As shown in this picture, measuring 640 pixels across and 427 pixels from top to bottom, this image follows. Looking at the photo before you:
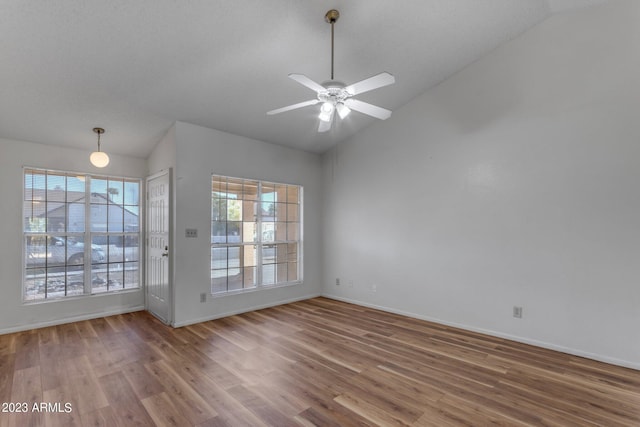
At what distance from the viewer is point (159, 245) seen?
14.6 feet

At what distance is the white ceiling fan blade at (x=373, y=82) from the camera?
2188mm

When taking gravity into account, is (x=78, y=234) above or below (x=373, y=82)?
below

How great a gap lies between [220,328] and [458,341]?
2892 mm

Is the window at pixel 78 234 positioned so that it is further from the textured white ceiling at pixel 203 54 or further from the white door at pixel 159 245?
the textured white ceiling at pixel 203 54

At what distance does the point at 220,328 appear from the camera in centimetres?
399

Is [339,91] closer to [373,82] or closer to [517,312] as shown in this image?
[373,82]

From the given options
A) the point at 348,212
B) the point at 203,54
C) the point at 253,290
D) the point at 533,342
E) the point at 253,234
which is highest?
the point at 203,54

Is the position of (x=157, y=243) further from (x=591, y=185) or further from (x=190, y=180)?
(x=591, y=185)

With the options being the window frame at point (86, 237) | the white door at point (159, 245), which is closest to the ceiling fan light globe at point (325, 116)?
the white door at point (159, 245)

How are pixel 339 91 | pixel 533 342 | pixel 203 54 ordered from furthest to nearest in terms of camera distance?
pixel 533 342 < pixel 203 54 < pixel 339 91

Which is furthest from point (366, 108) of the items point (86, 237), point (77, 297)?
point (77, 297)

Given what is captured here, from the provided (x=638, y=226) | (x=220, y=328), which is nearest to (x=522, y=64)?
(x=638, y=226)

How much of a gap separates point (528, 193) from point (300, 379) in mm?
3139

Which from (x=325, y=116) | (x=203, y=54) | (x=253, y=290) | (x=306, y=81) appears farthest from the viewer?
(x=253, y=290)
